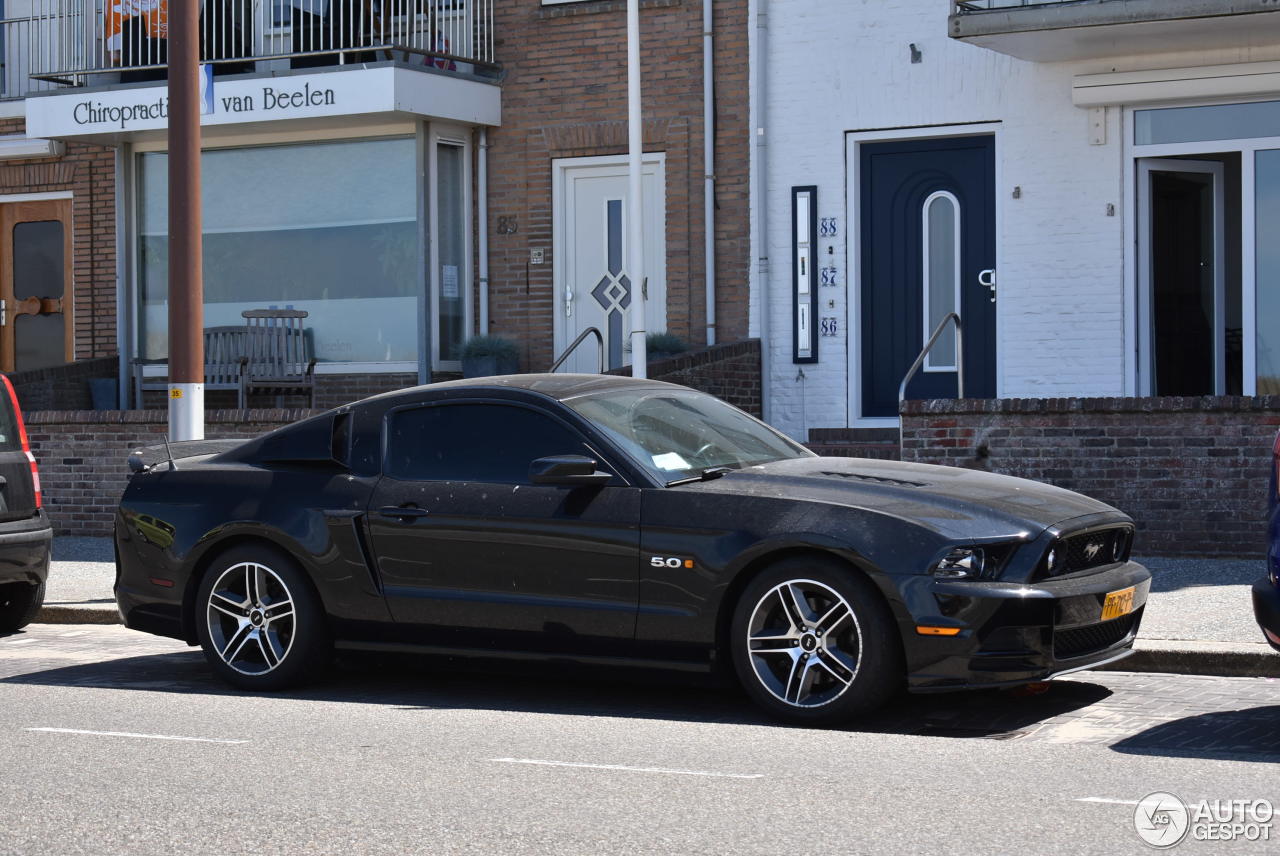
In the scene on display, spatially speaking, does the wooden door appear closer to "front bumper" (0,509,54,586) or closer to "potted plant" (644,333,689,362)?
"potted plant" (644,333,689,362)

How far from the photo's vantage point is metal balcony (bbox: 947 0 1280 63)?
521 inches

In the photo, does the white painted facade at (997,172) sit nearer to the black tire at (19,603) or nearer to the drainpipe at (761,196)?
the drainpipe at (761,196)

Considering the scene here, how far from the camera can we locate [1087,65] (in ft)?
48.2

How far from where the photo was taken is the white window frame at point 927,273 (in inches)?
611

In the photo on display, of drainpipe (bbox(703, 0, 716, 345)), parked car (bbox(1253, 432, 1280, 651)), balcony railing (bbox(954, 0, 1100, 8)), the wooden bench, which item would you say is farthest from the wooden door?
parked car (bbox(1253, 432, 1280, 651))

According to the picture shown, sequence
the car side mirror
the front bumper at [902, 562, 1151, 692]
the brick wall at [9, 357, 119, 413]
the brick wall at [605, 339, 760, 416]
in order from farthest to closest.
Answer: the brick wall at [9, 357, 119, 413], the brick wall at [605, 339, 760, 416], the car side mirror, the front bumper at [902, 562, 1151, 692]

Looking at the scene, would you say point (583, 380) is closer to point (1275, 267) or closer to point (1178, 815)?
point (1178, 815)

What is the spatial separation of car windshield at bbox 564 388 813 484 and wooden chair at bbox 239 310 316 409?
9.43 metres

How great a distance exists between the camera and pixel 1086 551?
7.21m

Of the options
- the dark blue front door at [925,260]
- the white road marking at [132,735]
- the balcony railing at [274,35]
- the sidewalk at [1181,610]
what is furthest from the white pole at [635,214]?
the white road marking at [132,735]

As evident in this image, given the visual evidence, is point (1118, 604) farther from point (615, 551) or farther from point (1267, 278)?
point (1267, 278)

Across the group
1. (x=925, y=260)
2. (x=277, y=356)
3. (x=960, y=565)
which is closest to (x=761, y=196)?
(x=925, y=260)

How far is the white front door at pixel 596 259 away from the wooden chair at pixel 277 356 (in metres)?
2.63

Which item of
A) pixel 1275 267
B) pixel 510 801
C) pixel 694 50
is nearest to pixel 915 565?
pixel 510 801
